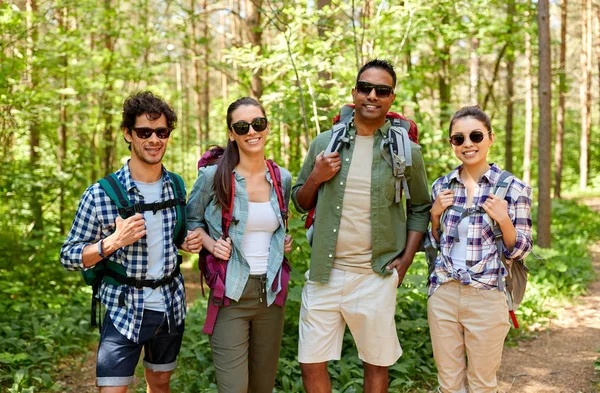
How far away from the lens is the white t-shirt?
317cm

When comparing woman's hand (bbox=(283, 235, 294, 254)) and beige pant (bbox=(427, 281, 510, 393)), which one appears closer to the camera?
beige pant (bbox=(427, 281, 510, 393))

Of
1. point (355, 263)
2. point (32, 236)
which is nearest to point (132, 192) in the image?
point (355, 263)

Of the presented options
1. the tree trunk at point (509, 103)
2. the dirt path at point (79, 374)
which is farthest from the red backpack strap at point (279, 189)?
the tree trunk at point (509, 103)

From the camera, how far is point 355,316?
3.51 meters

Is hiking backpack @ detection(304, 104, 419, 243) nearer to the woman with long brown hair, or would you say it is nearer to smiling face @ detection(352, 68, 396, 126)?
smiling face @ detection(352, 68, 396, 126)

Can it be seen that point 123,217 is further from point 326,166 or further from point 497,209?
point 497,209

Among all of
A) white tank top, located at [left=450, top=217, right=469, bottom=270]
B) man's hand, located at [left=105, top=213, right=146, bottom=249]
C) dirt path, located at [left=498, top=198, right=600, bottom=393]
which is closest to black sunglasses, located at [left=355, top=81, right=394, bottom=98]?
white tank top, located at [left=450, top=217, right=469, bottom=270]

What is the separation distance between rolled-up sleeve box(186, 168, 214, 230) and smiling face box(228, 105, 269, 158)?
0.90 ft

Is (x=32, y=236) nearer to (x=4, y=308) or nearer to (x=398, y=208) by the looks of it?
(x=4, y=308)

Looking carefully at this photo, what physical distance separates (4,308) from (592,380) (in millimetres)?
6604

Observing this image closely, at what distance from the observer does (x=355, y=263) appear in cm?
352

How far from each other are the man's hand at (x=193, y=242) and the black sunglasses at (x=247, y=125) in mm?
712

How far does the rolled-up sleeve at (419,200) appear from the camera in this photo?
3.58 m

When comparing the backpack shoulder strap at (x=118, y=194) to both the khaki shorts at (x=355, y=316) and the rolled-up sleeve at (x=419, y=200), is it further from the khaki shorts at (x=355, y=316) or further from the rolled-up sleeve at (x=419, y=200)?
the rolled-up sleeve at (x=419, y=200)
